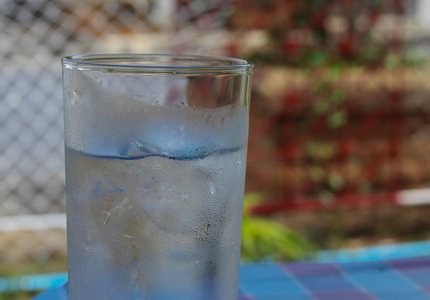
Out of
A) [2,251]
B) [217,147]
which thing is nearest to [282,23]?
[2,251]

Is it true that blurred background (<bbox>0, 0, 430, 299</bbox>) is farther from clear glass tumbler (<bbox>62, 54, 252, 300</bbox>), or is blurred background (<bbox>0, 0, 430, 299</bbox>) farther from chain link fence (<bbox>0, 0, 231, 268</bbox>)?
clear glass tumbler (<bbox>62, 54, 252, 300</bbox>)

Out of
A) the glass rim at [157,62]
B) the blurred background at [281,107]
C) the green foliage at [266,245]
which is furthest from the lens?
the blurred background at [281,107]

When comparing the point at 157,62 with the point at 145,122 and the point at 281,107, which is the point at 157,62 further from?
the point at 281,107

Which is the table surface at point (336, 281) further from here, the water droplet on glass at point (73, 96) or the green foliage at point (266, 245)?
the green foliage at point (266, 245)

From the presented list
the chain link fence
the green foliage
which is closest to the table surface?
the green foliage

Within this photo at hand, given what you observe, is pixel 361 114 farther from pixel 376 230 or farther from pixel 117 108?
pixel 117 108

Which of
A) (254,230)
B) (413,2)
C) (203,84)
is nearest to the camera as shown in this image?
(203,84)

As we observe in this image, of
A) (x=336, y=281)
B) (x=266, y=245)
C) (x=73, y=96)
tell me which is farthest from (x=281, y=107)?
(x=73, y=96)

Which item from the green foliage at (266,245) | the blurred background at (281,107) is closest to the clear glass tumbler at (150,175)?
the green foliage at (266,245)
